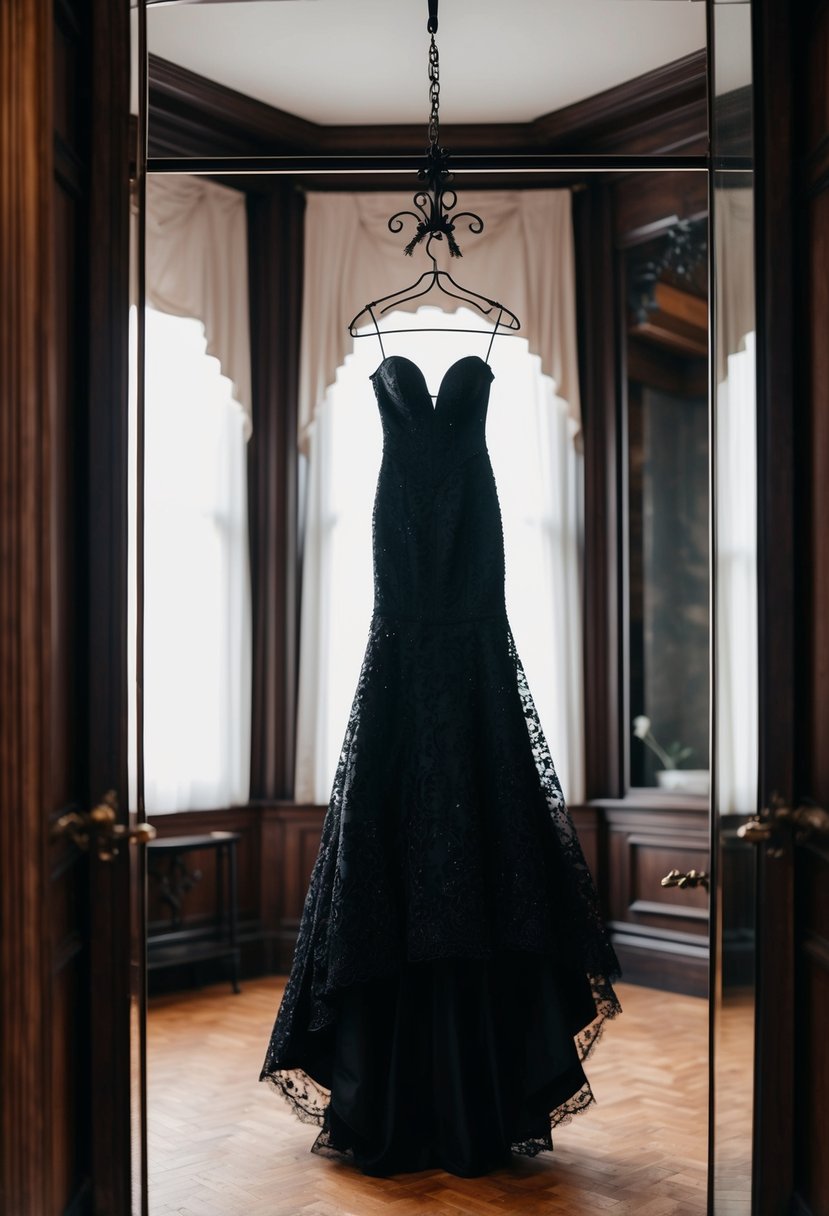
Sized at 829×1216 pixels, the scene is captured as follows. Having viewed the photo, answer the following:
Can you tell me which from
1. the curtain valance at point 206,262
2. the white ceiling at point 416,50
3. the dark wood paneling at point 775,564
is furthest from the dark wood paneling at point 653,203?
the dark wood paneling at point 775,564

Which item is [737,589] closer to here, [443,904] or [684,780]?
[443,904]

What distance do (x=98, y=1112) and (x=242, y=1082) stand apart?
1.81 metres

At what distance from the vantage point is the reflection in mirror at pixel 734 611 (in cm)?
223

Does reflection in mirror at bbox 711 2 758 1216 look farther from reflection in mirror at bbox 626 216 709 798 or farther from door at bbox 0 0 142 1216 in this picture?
reflection in mirror at bbox 626 216 709 798

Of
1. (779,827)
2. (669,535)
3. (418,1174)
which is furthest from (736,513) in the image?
(669,535)

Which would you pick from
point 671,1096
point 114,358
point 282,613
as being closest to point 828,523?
point 114,358

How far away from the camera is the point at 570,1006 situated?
122 inches

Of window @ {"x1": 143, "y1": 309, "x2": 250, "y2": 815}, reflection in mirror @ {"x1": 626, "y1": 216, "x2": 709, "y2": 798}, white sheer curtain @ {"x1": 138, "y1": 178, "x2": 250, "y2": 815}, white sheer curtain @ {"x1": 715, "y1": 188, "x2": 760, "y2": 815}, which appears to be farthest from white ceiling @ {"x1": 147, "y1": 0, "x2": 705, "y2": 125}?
white sheer curtain @ {"x1": 715, "y1": 188, "x2": 760, "y2": 815}

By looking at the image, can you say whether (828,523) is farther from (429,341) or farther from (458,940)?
(429,341)

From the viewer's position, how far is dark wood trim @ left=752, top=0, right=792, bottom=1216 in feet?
7.29

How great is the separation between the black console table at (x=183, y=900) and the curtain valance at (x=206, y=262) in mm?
1779

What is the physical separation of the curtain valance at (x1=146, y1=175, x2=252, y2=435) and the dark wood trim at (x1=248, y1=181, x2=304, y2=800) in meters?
0.10

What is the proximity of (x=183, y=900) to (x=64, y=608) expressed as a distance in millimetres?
3327

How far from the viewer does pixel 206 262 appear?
17.8 feet
